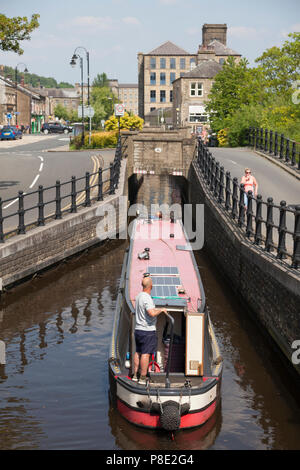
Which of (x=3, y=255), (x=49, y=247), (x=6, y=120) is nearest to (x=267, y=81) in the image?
(x=49, y=247)

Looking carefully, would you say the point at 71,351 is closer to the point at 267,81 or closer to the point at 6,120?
the point at 267,81

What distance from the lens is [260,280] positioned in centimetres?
1417

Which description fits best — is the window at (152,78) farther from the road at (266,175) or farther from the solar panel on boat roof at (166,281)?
the solar panel on boat roof at (166,281)

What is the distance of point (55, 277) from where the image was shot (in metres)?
18.7

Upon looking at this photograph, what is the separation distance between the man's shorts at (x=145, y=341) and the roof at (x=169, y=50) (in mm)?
110132

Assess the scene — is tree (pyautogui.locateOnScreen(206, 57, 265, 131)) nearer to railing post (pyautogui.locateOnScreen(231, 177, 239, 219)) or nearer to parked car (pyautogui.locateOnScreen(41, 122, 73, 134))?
railing post (pyautogui.locateOnScreen(231, 177, 239, 219))

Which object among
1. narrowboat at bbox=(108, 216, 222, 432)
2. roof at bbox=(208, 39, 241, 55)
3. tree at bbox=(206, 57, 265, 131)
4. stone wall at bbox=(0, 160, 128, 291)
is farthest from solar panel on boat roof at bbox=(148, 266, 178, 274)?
roof at bbox=(208, 39, 241, 55)

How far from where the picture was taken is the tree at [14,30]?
77.2 feet

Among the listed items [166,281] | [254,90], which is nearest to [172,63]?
[254,90]

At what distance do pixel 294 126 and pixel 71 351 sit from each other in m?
27.5

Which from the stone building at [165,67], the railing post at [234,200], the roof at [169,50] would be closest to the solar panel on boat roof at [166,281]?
the railing post at [234,200]

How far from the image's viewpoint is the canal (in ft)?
30.7
